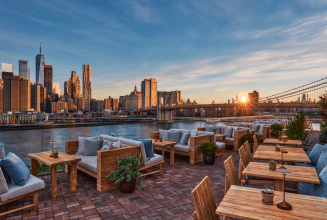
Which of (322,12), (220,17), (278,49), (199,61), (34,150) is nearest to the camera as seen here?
(34,150)

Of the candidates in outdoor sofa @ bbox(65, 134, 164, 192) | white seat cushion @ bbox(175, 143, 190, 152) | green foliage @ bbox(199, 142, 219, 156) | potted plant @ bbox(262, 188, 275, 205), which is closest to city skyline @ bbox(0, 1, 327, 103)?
white seat cushion @ bbox(175, 143, 190, 152)

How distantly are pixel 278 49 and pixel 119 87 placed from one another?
36.1 meters

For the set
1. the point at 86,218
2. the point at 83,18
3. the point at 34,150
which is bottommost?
the point at 86,218

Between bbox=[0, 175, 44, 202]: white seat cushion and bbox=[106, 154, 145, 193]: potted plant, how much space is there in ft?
3.98

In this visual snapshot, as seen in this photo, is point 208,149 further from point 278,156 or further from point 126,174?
point 126,174

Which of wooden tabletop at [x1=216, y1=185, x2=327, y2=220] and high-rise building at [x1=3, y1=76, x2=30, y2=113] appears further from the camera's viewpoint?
high-rise building at [x1=3, y1=76, x2=30, y2=113]

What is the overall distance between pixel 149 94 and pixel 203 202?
78738 mm

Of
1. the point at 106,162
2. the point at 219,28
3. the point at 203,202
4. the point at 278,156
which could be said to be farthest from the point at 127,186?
the point at 219,28

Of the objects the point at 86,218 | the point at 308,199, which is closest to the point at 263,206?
Result: the point at 308,199

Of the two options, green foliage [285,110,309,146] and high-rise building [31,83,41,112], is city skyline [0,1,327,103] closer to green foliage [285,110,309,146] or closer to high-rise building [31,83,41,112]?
green foliage [285,110,309,146]

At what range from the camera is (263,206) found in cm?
188

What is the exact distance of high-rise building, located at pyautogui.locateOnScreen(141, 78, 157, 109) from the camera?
69412 millimetres

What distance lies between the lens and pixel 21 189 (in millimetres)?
3047

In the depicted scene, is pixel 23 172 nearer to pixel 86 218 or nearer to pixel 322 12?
pixel 86 218
